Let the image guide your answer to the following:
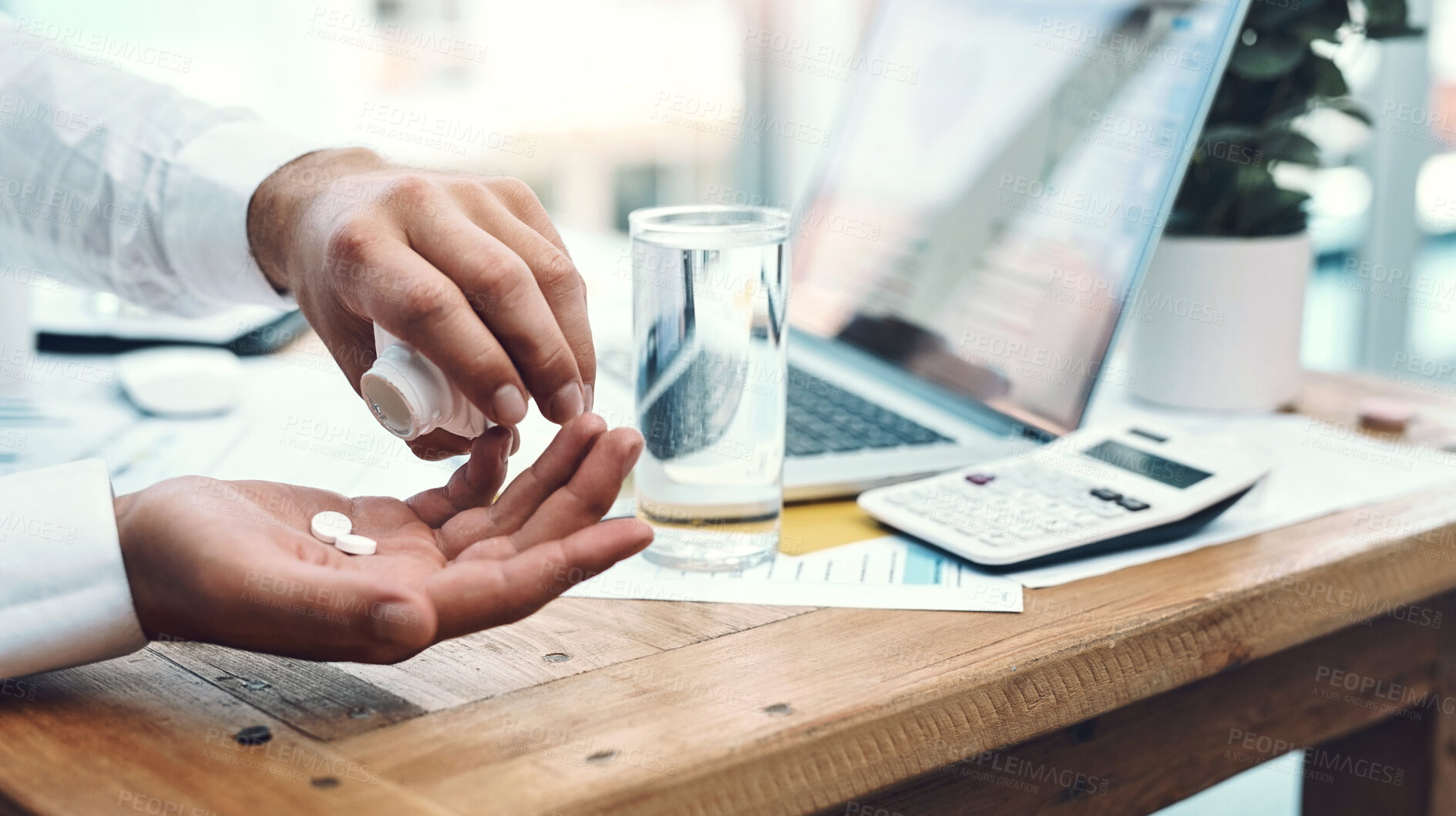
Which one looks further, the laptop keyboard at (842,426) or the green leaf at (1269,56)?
the green leaf at (1269,56)

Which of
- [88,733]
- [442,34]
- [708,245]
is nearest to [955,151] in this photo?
[708,245]

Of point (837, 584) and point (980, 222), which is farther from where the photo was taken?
point (980, 222)

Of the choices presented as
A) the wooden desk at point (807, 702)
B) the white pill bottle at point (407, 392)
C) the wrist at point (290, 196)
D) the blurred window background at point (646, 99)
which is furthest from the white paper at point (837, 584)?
the blurred window background at point (646, 99)

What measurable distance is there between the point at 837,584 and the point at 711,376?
12cm

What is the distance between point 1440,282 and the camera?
2156 millimetres

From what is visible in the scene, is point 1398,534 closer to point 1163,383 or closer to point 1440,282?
point 1163,383

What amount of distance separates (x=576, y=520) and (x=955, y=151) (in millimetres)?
605

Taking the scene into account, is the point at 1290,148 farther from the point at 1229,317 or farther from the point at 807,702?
the point at 807,702

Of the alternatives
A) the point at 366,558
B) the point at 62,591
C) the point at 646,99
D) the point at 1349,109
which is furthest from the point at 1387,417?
the point at 646,99

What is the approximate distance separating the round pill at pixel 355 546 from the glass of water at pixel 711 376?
163 mm

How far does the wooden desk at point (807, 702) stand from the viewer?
1.29 ft

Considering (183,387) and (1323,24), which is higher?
(1323,24)

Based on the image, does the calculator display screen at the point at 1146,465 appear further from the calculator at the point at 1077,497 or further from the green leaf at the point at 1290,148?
the green leaf at the point at 1290,148

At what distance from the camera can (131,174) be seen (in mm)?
786
